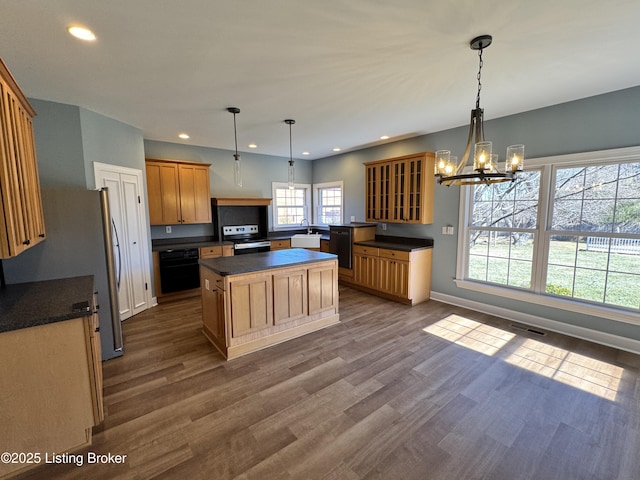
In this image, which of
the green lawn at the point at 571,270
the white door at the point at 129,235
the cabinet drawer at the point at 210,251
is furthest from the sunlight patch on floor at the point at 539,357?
the white door at the point at 129,235

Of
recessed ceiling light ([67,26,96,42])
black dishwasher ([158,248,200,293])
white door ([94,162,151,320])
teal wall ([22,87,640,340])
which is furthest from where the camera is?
black dishwasher ([158,248,200,293])

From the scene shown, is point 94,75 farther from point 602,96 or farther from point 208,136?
point 602,96

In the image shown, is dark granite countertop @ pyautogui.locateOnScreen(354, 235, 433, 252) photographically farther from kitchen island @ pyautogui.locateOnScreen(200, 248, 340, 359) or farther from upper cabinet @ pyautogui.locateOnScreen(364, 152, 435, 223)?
kitchen island @ pyautogui.locateOnScreen(200, 248, 340, 359)

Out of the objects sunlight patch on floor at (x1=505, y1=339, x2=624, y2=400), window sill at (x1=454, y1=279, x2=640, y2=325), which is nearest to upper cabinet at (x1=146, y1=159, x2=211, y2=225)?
window sill at (x1=454, y1=279, x2=640, y2=325)

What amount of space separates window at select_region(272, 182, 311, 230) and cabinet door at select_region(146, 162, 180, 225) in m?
2.13

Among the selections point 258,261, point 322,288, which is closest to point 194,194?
point 258,261

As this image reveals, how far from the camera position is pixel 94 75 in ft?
7.93

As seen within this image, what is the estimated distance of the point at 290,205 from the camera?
6.70m

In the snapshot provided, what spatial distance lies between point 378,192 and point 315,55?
3.17m

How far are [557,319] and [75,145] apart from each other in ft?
19.7

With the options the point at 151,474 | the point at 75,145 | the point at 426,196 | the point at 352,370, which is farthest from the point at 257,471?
the point at 426,196

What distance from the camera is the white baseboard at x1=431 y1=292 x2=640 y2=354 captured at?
2962 mm

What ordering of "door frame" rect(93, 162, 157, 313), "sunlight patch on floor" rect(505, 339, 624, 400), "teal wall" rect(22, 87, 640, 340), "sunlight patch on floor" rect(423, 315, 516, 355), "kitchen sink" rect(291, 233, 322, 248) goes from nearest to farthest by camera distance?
"sunlight patch on floor" rect(505, 339, 624, 400) → "teal wall" rect(22, 87, 640, 340) → "sunlight patch on floor" rect(423, 315, 516, 355) → "door frame" rect(93, 162, 157, 313) → "kitchen sink" rect(291, 233, 322, 248)

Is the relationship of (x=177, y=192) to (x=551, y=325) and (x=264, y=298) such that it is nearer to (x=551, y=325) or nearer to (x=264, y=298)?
(x=264, y=298)
